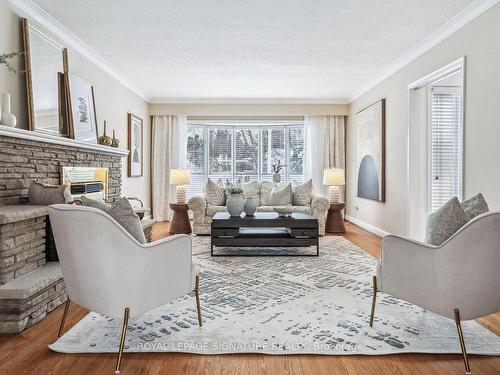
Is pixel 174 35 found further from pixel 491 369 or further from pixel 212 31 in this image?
pixel 491 369

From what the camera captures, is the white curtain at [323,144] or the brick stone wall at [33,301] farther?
the white curtain at [323,144]

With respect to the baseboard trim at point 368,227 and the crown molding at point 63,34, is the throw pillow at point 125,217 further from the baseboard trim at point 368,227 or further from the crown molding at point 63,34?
the baseboard trim at point 368,227

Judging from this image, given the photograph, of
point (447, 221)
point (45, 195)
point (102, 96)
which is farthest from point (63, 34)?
point (447, 221)

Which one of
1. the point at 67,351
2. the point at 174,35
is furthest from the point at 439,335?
the point at 174,35

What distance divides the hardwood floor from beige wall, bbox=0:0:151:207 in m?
2.17

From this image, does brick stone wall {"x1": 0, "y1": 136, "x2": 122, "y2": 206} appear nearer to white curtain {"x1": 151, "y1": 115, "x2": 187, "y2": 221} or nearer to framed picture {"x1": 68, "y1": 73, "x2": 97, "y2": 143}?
framed picture {"x1": 68, "y1": 73, "x2": 97, "y2": 143}

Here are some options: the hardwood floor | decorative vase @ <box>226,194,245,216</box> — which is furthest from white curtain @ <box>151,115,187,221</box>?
the hardwood floor

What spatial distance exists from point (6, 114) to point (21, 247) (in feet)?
3.49

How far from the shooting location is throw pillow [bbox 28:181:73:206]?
10.3ft

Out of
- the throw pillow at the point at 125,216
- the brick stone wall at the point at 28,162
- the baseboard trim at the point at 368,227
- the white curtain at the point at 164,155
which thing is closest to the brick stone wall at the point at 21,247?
the brick stone wall at the point at 28,162

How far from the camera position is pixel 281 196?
6406 millimetres

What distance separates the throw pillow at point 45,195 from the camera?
314 centimetres

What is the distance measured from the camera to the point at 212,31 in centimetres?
399

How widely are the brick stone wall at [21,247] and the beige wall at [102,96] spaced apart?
110 centimetres
